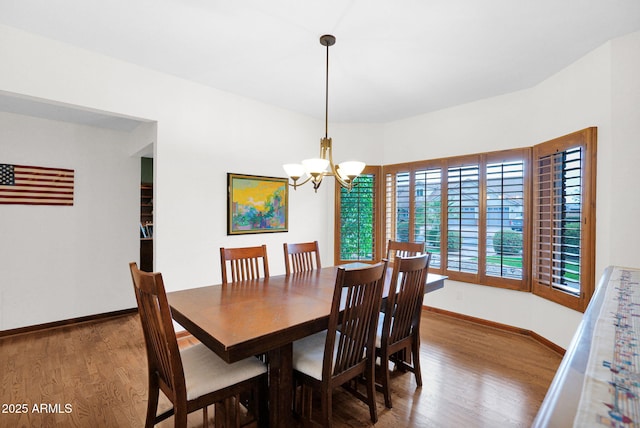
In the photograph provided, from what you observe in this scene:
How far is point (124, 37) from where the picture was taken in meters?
2.42

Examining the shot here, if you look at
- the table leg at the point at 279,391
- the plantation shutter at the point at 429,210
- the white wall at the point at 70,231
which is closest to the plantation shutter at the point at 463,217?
the plantation shutter at the point at 429,210

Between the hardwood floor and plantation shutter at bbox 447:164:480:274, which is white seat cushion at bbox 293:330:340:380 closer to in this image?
the hardwood floor

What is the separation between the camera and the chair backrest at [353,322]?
1579mm

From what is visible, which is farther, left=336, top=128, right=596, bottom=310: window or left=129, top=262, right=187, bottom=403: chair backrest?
left=336, top=128, right=596, bottom=310: window

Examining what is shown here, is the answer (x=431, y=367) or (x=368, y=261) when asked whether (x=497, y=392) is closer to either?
(x=431, y=367)

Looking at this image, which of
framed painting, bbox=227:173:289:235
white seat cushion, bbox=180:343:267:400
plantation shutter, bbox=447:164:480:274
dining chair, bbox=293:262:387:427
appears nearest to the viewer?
white seat cushion, bbox=180:343:267:400

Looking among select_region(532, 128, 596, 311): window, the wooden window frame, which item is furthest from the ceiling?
the wooden window frame

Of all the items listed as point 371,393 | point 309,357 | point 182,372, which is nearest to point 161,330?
point 182,372

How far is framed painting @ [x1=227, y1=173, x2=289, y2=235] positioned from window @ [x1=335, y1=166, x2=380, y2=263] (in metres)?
0.95

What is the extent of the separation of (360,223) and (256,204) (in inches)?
63.1

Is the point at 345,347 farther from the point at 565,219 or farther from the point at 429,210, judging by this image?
the point at 429,210

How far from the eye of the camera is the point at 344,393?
2248mm

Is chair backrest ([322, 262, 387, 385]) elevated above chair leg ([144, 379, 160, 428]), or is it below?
above

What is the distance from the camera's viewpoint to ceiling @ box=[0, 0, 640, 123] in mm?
2051
